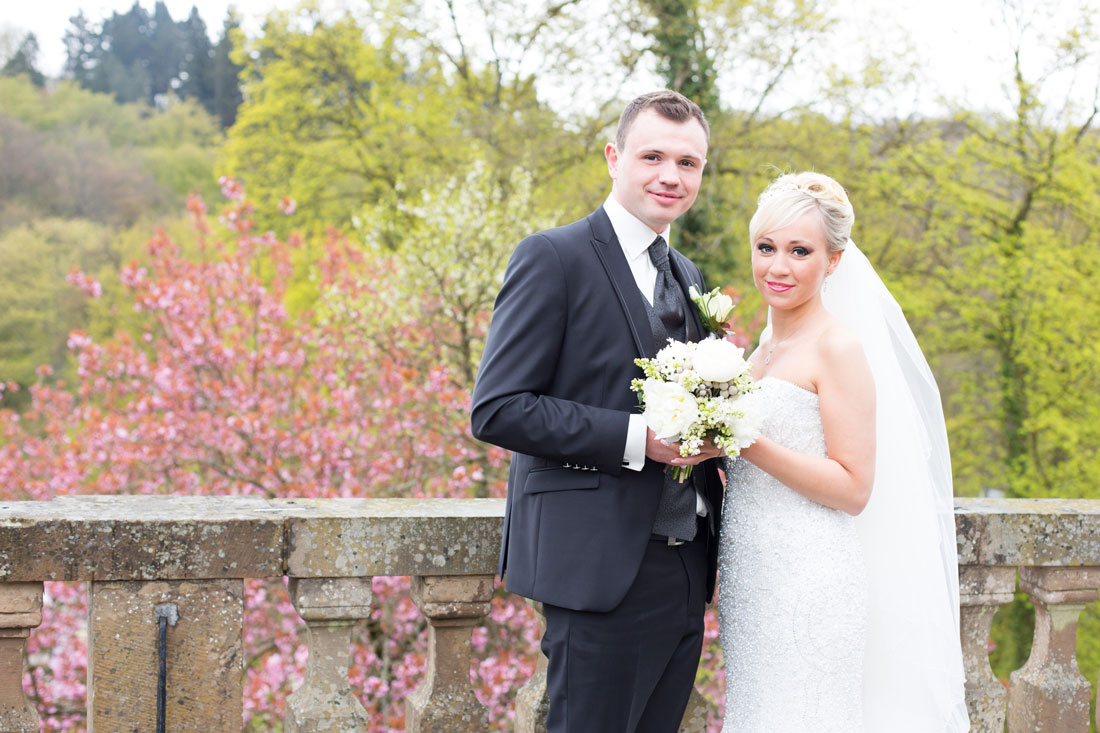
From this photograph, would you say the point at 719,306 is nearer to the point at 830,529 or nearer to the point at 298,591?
the point at 830,529

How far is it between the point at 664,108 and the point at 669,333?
0.59m

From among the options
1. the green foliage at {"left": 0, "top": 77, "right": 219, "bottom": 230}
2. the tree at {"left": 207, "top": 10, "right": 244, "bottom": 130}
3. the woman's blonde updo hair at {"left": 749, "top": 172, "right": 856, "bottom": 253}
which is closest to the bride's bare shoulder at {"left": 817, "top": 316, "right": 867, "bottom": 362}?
the woman's blonde updo hair at {"left": 749, "top": 172, "right": 856, "bottom": 253}

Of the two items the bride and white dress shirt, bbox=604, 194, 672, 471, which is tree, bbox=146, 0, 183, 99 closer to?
white dress shirt, bbox=604, 194, 672, 471

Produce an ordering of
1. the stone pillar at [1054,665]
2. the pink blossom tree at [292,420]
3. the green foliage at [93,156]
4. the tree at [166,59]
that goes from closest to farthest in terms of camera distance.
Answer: the stone pillar at [1054,665] → the pink blossom tree at [292,420] → the green foliage at [93,156] → the tree at [166,59]

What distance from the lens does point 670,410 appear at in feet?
6.57

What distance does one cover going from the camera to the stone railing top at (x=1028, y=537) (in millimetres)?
2824

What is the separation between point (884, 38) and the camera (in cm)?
1571

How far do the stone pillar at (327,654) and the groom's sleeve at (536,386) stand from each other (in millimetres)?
639

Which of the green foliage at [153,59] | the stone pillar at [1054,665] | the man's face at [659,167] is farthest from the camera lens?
the green foliage at [153,59]

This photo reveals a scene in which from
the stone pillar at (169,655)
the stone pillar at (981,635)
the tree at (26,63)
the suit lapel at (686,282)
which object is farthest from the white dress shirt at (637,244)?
the tree at (26,63)

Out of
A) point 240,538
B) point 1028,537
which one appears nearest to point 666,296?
point 240,538

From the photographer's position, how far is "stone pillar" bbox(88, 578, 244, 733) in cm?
221

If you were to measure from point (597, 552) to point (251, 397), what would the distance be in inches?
223

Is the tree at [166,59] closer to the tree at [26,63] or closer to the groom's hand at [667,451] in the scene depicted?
the tree at [26,63]
